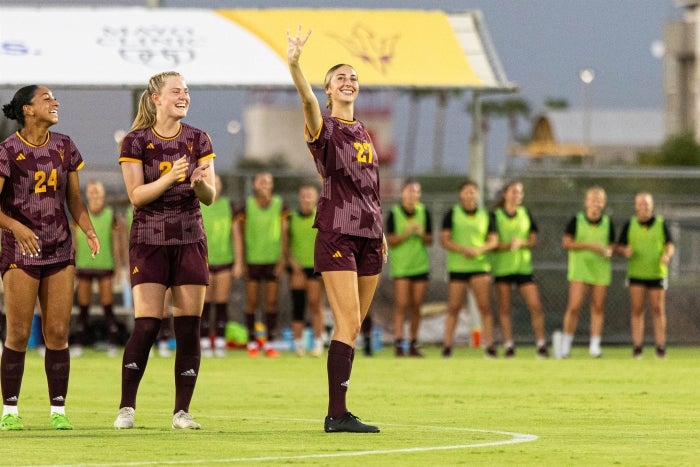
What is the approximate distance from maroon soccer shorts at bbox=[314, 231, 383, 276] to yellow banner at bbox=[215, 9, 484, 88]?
12.7 meters

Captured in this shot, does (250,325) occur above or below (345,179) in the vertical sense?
below

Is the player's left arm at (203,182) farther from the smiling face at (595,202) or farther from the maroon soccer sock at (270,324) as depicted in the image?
the smiling face at (595,202)

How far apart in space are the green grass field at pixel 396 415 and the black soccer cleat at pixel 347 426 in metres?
0.08

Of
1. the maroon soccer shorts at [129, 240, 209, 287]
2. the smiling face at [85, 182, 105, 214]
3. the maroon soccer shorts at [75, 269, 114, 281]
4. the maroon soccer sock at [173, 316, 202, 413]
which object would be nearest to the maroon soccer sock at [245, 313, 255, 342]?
the maroon soccer shorts at [75, 269, 114, 281]

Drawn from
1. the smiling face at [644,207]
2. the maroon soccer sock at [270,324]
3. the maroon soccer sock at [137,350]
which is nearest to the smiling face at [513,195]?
the smiling face at [644,207]

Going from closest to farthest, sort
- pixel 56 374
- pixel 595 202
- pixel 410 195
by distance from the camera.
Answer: pixel 56 374, pixel 595 202, pixel 410 195

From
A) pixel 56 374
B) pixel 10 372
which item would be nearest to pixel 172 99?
pixel 56 374

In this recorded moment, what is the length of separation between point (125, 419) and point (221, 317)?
1017cm

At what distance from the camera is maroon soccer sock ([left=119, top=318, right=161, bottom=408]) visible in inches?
388

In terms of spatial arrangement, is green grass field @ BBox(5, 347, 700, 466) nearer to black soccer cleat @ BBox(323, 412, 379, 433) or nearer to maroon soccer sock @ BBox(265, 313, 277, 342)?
black soccer cleat @ BBox(323, 412, 379, 433)

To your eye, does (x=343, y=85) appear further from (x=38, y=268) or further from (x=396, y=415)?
(x=396, y=415)

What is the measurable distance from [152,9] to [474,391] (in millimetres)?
11175

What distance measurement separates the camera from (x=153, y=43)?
74.9 ft

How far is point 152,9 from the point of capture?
2352cm
